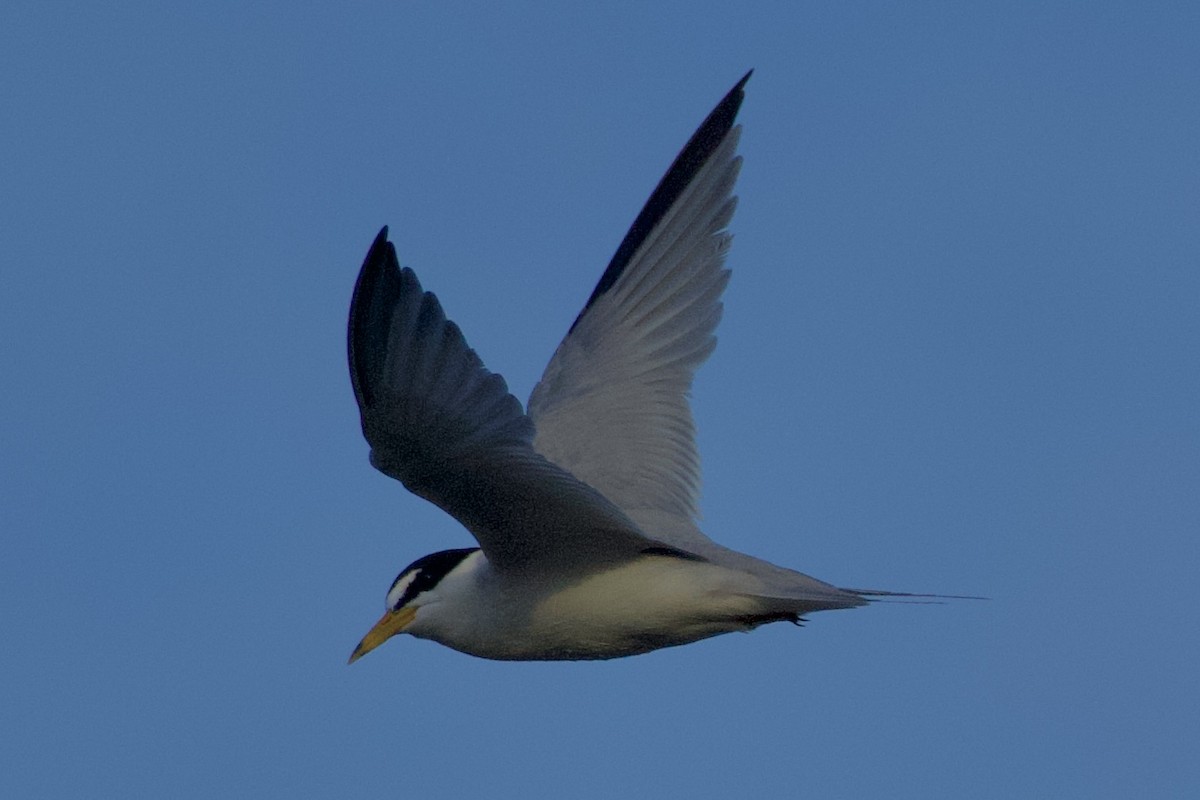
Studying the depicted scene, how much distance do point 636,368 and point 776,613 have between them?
2411mm

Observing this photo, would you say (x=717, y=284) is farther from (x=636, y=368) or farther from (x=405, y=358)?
(x=405, y=358)

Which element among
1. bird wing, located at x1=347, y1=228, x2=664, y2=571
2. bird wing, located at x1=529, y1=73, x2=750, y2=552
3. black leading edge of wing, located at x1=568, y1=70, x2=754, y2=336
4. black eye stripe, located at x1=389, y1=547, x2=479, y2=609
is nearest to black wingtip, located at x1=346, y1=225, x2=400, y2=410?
bird wing, located at x1=347, y1=228, x2=664, y2=571

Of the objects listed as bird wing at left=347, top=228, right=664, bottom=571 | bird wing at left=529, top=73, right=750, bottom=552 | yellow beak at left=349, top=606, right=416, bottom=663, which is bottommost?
yellow beak at left=349, top=606, right=416, bottom=663

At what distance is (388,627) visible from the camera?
24.1 ft

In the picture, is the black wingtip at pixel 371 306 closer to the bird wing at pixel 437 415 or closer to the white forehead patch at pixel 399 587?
the bird wing at pixel 437 415

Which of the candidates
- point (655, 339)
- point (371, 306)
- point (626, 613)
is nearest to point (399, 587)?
point (626, 613)

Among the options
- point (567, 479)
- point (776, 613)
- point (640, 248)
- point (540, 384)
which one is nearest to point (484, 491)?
point (567, 479)

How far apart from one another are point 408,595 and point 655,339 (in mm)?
2525

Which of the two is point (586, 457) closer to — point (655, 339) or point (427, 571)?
point (655, 339)

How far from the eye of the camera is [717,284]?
9.35 metres

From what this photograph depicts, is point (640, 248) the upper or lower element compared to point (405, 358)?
upper

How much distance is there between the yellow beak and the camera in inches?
288

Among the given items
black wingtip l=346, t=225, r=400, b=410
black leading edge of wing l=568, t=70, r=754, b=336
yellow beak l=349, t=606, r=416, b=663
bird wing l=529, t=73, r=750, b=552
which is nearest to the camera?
black wingtip l=346, t=225, r=400, b=410

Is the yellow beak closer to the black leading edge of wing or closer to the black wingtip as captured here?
the black wingtip
